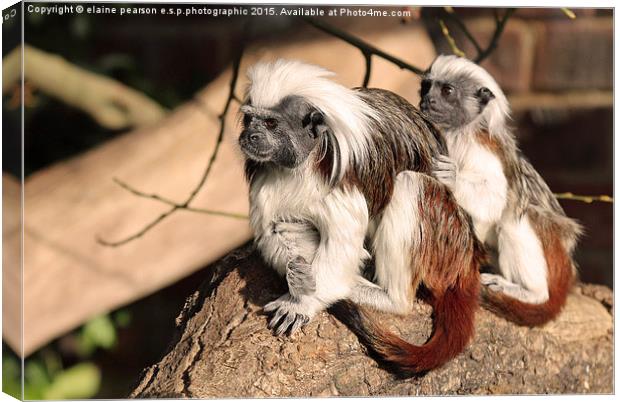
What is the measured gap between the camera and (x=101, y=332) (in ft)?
15.0

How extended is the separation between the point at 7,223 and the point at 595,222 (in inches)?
90.1

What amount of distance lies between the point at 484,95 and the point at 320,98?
30.0 inches

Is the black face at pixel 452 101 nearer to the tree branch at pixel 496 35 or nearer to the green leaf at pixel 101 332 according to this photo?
the tree branch at pixel 496 35

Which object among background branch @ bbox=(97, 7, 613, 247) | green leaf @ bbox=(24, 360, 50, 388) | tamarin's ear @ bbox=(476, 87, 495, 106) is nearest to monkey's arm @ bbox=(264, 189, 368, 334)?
tamarin's ear @ bbox=(476, 87, 495, 106)

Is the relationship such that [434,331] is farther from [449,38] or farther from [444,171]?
[449,38]

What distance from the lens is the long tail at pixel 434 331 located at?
10.5 ft

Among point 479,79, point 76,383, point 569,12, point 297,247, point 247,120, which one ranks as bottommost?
point 76,383

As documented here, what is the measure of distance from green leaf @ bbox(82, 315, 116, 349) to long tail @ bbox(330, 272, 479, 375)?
169 centimetres

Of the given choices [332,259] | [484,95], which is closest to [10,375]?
[332,259]

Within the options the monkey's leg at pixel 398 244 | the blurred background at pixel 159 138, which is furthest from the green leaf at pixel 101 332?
the monkey's leg at pixel 398 244

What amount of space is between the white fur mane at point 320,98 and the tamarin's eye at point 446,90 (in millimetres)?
492

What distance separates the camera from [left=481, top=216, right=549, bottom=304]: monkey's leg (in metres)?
3.62

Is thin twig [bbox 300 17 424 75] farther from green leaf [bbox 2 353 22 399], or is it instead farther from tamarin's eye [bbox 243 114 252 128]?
green leaf [bbox 2 353 22 399]

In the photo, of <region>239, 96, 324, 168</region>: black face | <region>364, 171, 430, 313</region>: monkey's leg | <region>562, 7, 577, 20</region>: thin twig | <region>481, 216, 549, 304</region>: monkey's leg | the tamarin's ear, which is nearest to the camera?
<region>239, 96, 324, 168</region>: black face
